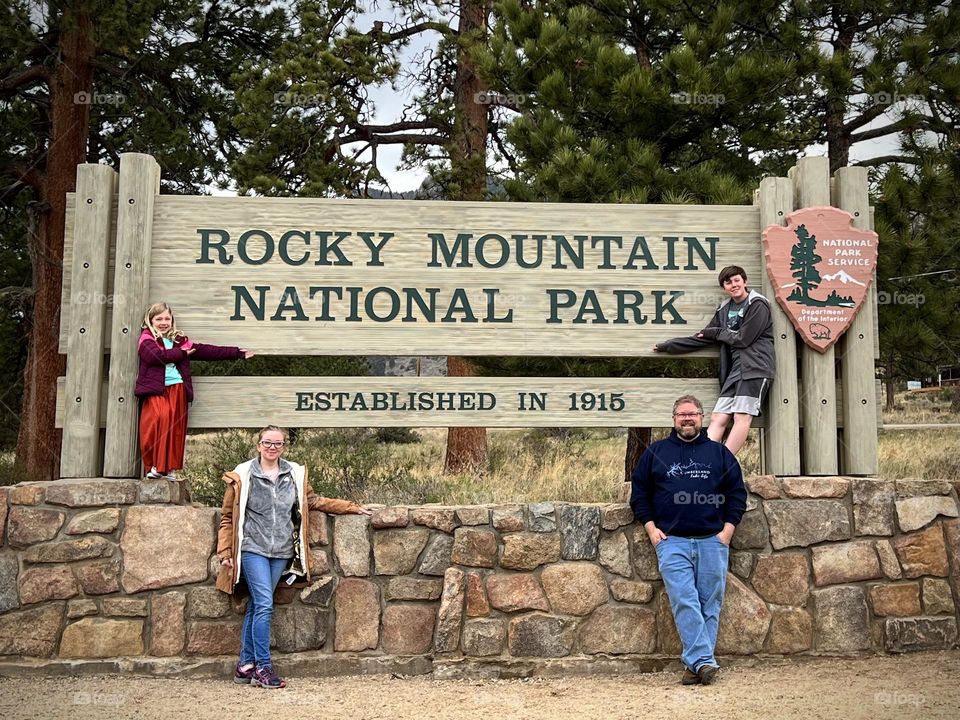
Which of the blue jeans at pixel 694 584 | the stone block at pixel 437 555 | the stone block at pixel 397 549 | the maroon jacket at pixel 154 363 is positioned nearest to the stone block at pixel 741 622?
the blue jeans at pixel 694 584

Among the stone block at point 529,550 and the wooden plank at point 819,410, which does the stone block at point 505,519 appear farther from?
the wooden plank at point 819,410

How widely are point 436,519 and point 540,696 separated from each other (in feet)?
3.72

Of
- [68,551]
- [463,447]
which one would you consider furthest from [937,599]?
[463,447]

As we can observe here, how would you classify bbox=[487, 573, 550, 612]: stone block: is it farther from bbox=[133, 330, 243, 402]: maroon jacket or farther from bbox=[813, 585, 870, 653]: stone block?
bbox=[133, 330, 243, 402]: maroon jacket

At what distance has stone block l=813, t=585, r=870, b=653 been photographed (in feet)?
17.5

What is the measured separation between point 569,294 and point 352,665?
2.59 metres

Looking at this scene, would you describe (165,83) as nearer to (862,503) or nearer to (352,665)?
(352,665)

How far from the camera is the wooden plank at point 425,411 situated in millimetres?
5508

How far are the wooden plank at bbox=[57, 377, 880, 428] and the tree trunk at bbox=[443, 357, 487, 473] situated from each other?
6.35 m

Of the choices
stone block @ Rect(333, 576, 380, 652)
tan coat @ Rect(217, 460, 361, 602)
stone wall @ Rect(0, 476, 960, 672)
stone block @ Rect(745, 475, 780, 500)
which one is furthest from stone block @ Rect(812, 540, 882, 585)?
tan coat @ Rect(217, 460, 361, 602)

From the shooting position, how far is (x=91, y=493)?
5191mm

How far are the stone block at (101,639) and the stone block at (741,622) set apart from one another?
11.0 feet

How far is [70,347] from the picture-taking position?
5363 mm

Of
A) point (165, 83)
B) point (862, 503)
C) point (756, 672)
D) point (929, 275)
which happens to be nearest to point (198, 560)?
point (756, 672)
